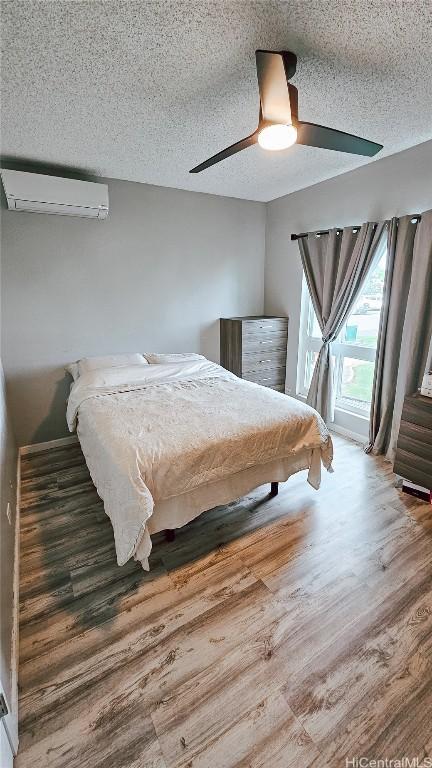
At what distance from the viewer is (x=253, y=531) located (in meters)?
2.12

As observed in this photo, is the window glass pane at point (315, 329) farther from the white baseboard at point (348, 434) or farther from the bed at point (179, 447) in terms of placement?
the bed at point (179, 447)

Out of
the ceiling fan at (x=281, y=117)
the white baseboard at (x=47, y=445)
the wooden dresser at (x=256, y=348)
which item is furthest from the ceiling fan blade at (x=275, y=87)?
the white baseboard at (x=47, y=445)

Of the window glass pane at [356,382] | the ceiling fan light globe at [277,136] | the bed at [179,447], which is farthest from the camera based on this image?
the window glass pane at [356,382]

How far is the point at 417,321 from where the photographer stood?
8.56 ft

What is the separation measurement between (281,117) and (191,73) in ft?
1.96

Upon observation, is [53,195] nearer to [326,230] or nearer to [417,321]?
[326,230]

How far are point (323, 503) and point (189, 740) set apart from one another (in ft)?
5.18

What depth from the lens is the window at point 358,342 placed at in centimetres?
311

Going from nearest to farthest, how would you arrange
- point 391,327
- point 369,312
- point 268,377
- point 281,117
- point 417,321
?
point 281,117
point 417,321
point 391,327
point 369,312
point 268,377

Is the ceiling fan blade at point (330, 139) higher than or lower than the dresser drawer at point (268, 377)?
higher

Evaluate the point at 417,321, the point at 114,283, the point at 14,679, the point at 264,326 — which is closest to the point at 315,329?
the point at 264,326

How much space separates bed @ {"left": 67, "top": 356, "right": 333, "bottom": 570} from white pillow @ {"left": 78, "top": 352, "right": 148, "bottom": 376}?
237 mm

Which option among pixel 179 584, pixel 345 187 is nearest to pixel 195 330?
pixel 345 187

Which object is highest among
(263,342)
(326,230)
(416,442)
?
(326,230)
